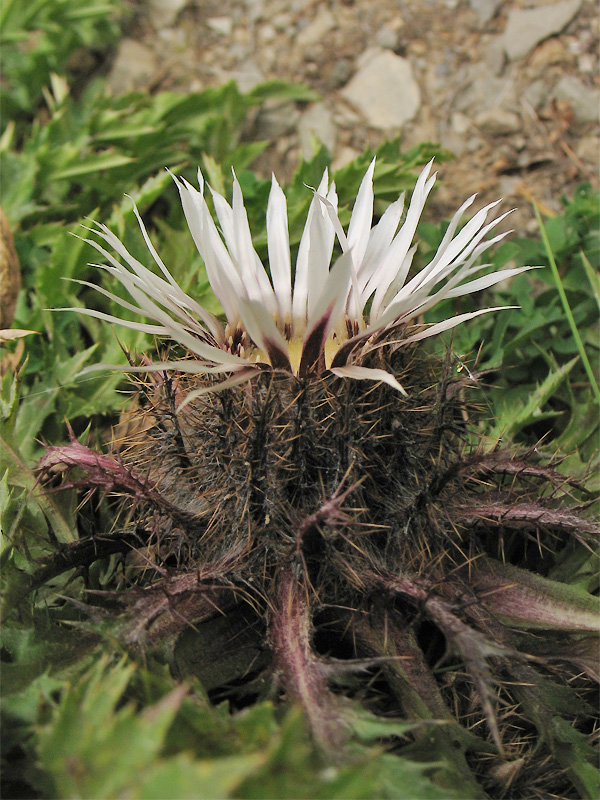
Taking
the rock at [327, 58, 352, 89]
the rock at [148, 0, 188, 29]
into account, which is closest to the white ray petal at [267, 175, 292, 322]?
the rock at [327, 58, 352, 89]

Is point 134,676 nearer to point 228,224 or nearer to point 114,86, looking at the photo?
point 228,224

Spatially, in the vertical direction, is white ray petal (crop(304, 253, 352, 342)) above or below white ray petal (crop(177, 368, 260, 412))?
above

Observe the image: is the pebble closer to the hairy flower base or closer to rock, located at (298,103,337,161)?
rock, located at (298,103,337,161)

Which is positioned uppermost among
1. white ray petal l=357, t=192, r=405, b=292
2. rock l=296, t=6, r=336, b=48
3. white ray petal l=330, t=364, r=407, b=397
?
rock l=296, t=6, r=336, b=48

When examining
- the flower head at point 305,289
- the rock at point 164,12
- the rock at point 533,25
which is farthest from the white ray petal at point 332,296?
the rock at point 164,12

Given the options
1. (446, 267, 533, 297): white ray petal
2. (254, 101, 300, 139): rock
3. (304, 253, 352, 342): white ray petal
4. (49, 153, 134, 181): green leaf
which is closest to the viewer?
(304, 253, 352, 342): white ray petal

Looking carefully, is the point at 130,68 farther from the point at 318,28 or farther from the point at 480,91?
the point at 480,91

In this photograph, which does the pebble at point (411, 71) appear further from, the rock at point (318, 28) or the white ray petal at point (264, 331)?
the white ray petal at point (264, 331)
